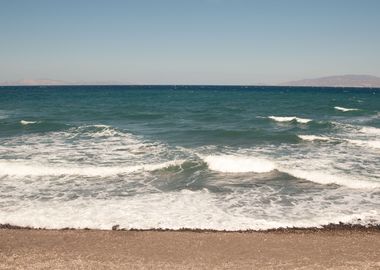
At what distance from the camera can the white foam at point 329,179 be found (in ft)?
52.6

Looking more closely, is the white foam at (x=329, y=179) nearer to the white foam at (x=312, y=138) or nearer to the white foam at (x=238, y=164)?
the white foam at (x=238, y=164)

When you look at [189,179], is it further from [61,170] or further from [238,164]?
[61,170]

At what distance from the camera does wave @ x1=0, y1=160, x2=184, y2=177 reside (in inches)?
720

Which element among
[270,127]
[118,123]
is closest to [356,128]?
[270,127]

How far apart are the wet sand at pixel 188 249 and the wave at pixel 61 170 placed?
7.13 metres

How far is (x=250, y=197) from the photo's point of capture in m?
14.8

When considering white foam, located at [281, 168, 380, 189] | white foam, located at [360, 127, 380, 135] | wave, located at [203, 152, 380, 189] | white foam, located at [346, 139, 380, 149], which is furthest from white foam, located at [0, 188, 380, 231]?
white foam, located at [360, 127, 380, 135]

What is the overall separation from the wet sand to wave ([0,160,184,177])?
713 centimetres

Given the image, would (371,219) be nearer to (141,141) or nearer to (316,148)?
(316,148)

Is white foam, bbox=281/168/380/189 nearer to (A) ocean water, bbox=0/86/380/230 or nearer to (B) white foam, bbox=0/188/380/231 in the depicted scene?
(A) ocean water, bbox=0/86/380/230

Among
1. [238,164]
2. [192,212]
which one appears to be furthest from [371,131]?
[192,212]

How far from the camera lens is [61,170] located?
1861 centimetres

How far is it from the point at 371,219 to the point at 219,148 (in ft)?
43.3

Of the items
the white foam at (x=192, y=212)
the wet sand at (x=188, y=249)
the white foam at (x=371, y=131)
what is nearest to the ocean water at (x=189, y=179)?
the white foam at (x=192, y=212)
